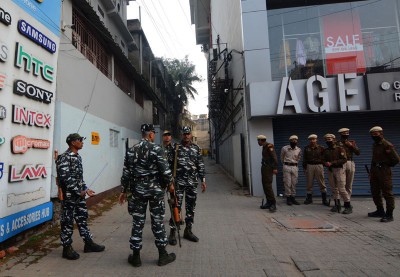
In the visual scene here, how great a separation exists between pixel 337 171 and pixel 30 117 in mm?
6313

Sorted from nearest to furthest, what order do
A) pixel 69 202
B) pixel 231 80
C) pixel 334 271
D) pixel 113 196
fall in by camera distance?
pixel 334 271
pixel 69 202
pixel 113 196
pixel 231 80

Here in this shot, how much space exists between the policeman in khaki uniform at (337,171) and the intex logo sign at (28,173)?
5958 millimetres

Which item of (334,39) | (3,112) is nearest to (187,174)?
(3,112)

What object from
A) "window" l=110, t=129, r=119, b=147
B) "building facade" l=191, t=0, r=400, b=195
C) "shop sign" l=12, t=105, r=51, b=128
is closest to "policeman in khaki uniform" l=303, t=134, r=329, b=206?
"building facade" l=191, t=0, r=400, b=195

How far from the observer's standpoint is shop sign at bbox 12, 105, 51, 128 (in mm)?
4240

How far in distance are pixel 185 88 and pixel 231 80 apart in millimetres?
18144

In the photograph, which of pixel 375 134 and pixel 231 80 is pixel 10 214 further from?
pixel 231 80

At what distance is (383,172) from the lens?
5523 millimetres

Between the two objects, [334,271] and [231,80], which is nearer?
[334,271]

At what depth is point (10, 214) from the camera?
4.10m

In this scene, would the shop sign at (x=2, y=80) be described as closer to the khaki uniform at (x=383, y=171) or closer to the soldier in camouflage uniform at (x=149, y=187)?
the soldier in camouflage uniform at (x=149, y=187)

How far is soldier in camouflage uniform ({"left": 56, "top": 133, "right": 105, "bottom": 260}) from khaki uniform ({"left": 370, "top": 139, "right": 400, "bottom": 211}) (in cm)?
529

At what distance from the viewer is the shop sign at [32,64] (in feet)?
14.2

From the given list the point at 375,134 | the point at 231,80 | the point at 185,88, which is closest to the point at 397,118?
the point at 375,134
